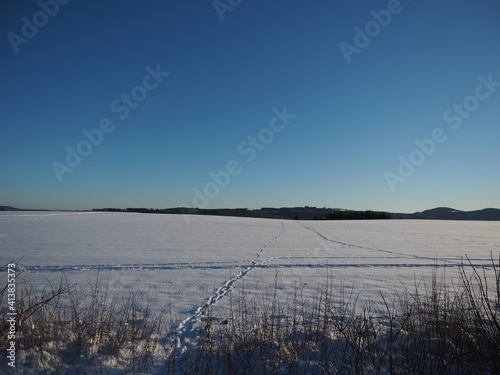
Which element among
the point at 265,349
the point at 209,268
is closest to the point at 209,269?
the point at 209,268

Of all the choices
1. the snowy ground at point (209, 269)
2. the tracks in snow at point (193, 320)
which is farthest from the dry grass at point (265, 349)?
the snowy ground at point (209, 269)

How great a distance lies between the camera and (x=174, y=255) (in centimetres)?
1042

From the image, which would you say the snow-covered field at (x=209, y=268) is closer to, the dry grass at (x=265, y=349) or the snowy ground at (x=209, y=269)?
the snowy ground at (x=209, y=269)

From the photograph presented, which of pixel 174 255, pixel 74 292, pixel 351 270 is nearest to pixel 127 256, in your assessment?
pixel 174 255

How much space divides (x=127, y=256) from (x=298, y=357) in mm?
8491

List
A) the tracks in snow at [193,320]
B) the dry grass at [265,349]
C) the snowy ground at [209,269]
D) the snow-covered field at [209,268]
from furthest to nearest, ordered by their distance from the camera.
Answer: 1. the snow-covered field at [209,268]
2. the snowy ground at [209,269]
3. the tracks in snow at [193,320]
4. the dry grass at [265,349]

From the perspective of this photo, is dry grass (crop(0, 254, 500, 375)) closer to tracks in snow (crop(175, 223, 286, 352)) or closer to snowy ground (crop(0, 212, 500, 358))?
tracks in snow (crop(175, 223, 286, 352))

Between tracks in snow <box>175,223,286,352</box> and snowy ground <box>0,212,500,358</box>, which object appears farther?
snowy ground <box>0,212,500,358</box>

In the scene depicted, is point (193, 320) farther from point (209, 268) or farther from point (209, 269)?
point (209, 268)

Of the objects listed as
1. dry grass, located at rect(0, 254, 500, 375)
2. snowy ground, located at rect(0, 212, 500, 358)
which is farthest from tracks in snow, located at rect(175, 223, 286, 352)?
dry grass, located at rect(0, 254, 500, 375)

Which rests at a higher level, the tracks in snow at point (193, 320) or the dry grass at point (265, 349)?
the dry grass at point (265, 349)

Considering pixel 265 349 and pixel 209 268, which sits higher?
pixel 265 349

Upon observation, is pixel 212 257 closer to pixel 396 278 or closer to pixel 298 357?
pixel 396 278

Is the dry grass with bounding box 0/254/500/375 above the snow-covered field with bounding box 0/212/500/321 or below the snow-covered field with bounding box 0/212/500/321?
above
